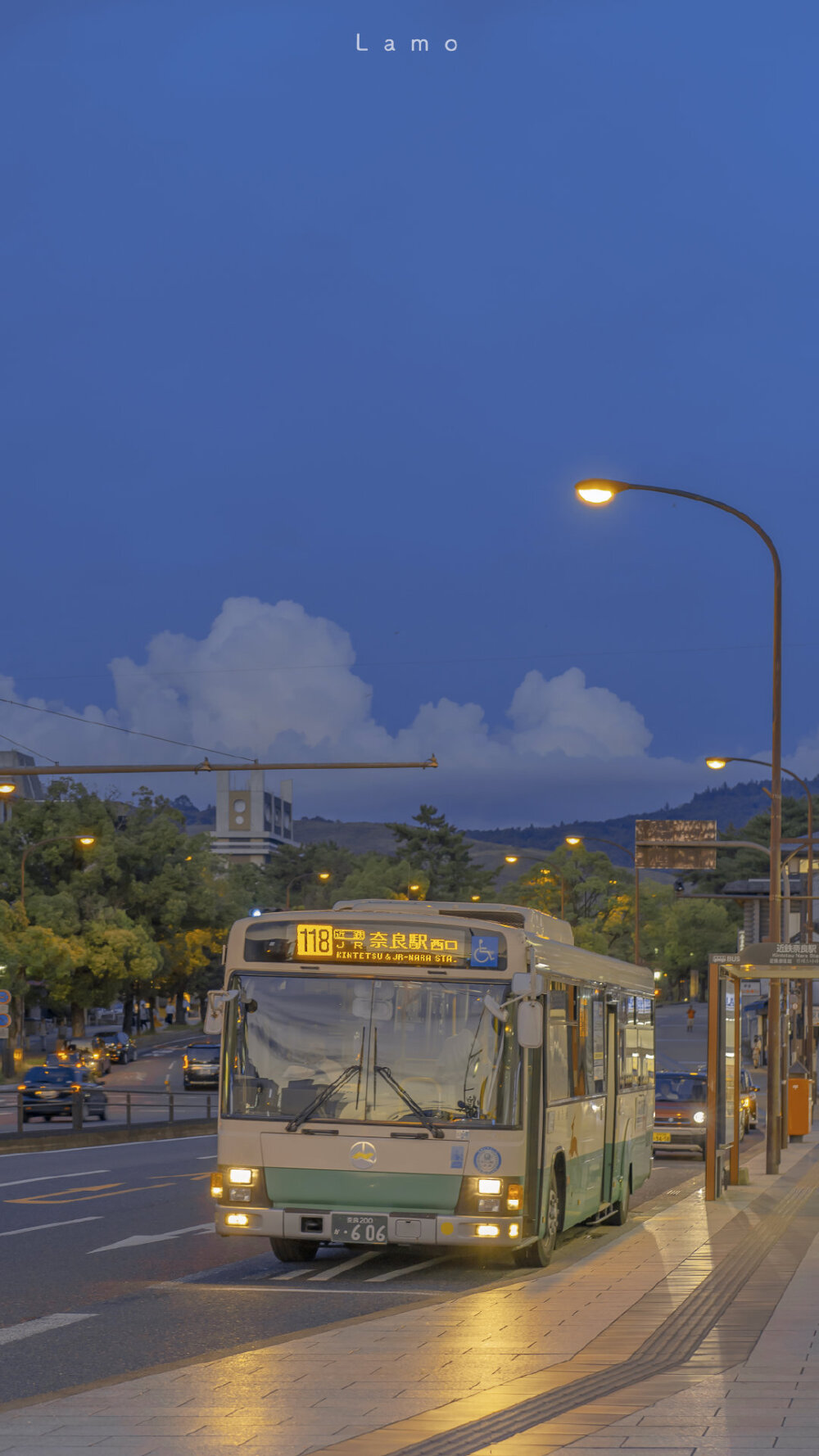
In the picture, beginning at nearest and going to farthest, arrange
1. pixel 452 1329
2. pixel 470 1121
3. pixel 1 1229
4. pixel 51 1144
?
pixel 452 1329
pixel 470 1121
pixel 1 1229
pixel 51 1144

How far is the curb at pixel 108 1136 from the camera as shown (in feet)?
100

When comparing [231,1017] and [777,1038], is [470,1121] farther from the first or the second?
[777,1038]

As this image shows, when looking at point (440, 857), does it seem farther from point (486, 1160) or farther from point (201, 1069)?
point (486, 1160)

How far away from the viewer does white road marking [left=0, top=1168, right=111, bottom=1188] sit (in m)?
23.3

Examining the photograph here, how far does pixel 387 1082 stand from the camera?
13.7m

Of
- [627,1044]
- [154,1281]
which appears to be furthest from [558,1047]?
[627,1044]

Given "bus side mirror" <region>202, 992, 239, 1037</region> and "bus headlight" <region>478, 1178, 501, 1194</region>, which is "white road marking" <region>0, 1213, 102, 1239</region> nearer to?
"bus side mirror" <region>202, 992, 239, 1037</region>

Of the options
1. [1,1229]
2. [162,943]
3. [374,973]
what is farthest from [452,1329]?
[162,943]

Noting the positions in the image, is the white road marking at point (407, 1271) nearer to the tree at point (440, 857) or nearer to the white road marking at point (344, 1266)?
the white road marking at point (344, 1266)

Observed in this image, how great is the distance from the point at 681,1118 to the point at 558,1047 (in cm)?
1753

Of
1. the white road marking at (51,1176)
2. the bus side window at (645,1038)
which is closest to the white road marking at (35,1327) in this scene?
the bus side window at (645,1038)

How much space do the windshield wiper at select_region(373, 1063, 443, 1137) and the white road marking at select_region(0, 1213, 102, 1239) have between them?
17.7 ft

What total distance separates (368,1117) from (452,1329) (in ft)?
10.3

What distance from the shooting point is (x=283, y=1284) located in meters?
13.6
